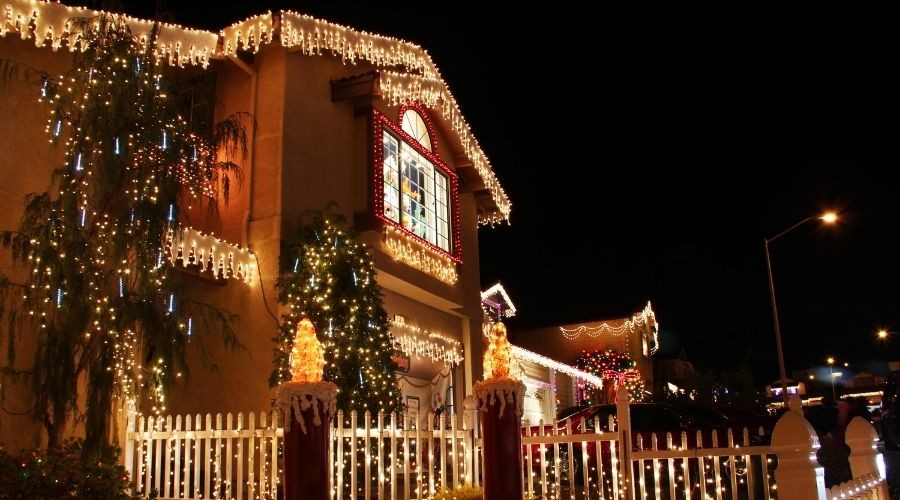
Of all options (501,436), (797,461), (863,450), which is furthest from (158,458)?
(863,450)

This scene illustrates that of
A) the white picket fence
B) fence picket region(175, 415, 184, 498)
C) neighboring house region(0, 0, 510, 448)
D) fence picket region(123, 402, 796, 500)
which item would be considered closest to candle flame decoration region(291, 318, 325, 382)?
fence picket region(123, 402, 796, 500)

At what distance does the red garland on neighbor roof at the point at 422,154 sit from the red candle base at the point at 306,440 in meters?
7.65

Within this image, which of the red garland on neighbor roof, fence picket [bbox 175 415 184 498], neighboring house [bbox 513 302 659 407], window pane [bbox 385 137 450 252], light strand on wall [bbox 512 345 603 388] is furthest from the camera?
neighboring house [bbox 513 302 659 407]

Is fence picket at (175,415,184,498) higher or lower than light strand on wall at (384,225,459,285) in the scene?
lower

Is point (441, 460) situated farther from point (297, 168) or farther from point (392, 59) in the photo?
point (392, 59)

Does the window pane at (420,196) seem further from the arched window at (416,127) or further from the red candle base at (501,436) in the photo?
the red candle base at (501,436)

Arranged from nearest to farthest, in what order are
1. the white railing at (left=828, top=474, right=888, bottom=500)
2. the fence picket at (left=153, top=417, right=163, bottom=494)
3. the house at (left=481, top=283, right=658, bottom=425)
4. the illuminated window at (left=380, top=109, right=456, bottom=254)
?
the white railing at (left=828, top=474, right=888, bottom=500) → the fence picket at (left=153, top=417, right=163, bottom=494) → the illuminated window at (left=380, top=109, right=456, bottom=254) → the house at (left=481, top=283, right=658, bottom=425)

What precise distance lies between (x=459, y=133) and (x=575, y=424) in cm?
740

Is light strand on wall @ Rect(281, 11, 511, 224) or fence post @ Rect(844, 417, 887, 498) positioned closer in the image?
fence post @ Rect(844, 417, 887, 498)

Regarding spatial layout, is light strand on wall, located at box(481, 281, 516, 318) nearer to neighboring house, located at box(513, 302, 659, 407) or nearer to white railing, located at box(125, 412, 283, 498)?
neighboring house, located at box(513, 302, 659, 407)

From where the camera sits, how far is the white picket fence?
7.02 m

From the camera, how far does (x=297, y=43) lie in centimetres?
1336

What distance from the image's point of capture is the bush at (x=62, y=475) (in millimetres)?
7258

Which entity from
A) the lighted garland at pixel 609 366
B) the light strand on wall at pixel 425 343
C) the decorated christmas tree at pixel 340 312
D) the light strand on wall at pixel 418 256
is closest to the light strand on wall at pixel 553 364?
the lighted garland at pixel 609 366
